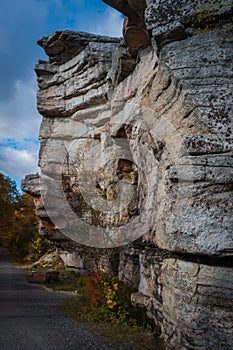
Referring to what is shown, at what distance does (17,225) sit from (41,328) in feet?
83.6

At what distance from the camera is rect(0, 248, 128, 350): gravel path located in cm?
657

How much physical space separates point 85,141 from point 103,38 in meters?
5.61

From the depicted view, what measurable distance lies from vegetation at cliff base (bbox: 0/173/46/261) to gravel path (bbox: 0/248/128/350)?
667 inches

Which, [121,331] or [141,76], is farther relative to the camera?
[141,76]

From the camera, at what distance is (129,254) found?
1128 cm

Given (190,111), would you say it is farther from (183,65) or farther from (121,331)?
(121,331)

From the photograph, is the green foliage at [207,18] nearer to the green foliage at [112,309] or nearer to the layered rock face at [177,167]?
the layered rock face at [177,167]

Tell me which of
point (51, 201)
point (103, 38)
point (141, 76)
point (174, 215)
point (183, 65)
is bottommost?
point (174, 215)

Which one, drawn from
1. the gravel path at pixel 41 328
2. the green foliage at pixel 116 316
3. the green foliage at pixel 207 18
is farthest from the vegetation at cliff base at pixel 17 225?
the green foliage at pixel 207 18

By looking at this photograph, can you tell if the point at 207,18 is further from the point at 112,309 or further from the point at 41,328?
the point at 41,328

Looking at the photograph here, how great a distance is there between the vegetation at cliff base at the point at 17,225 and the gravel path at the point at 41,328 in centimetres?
1693

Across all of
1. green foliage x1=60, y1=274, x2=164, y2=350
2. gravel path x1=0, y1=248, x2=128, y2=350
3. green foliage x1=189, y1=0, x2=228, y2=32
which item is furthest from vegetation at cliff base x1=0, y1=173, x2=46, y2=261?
green foliage x1=189, y1=0, x2=228, y2=32

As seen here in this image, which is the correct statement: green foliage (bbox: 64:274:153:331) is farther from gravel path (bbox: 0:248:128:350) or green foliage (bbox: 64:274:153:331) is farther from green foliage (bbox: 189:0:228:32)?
green foliage (bbox: 189:0:228:32)

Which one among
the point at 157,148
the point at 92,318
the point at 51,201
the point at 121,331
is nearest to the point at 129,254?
the point at 92,318
